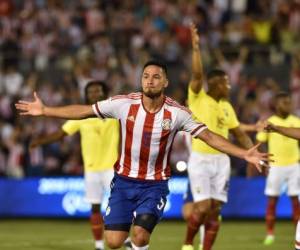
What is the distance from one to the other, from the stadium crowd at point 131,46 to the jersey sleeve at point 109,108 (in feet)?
36.5

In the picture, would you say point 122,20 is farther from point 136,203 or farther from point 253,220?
point 136,203

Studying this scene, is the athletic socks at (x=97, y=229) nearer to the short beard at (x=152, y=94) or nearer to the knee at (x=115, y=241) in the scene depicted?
the knee at (x=115, y=241)

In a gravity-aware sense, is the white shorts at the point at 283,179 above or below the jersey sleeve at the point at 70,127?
below

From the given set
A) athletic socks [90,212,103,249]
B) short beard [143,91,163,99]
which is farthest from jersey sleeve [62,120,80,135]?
short beard [143,91,163,99]

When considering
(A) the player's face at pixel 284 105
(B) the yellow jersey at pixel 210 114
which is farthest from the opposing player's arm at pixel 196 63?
(A) the player's face at pixel 284 105

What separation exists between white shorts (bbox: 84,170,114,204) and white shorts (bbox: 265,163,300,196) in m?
3.36

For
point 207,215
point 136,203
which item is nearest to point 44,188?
point 207,215

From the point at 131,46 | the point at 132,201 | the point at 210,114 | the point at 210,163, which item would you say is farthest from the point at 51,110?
the point at 131,46

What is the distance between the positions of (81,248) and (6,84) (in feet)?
30.2

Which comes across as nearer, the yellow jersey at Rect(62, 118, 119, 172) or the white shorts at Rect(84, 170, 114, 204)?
the white shorts at Rect(84, 170, 114, 204)

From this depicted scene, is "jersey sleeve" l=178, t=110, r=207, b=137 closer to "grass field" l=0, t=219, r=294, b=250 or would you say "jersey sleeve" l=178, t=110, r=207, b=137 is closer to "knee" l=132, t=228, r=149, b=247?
"knee" l=132, t=228, r=149, b=247

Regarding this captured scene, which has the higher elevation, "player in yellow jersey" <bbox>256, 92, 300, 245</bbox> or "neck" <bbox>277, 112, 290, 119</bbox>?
"neck" <bbox>277, 112, 290, 119</bbox>

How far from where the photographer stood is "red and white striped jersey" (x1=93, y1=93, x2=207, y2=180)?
1045 cm

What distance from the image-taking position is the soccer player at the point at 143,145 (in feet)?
34.0
